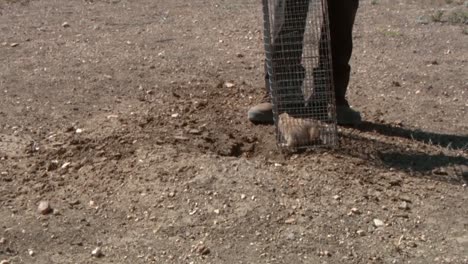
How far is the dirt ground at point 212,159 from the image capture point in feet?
14.5

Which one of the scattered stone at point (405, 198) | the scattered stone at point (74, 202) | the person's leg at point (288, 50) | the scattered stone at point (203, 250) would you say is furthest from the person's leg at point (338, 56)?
the scattered stone at point (74, 202)

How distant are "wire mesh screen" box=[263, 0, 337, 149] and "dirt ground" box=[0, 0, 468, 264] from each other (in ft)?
0.45

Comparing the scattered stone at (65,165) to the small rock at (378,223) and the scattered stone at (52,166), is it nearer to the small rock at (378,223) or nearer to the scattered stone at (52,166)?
the scattered stone at (52,166)

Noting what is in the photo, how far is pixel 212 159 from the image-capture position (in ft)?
16.5

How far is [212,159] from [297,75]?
82 centimetres

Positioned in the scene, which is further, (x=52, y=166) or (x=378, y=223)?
(x=52, y=166)

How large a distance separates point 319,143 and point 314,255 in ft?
3.49

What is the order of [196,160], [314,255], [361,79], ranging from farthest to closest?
1. [361,79]
2. [196,160]
3. [314,255]

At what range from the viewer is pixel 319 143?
17.1ft

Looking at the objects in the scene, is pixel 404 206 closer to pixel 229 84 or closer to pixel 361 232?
pixel 361 232

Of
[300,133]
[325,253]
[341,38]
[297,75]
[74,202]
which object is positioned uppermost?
[341,38]

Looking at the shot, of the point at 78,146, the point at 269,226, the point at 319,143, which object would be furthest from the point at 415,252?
the point at 78,146

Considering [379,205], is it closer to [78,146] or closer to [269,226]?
[269,226]

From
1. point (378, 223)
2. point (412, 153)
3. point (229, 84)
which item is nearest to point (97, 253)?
point (378, 223)
